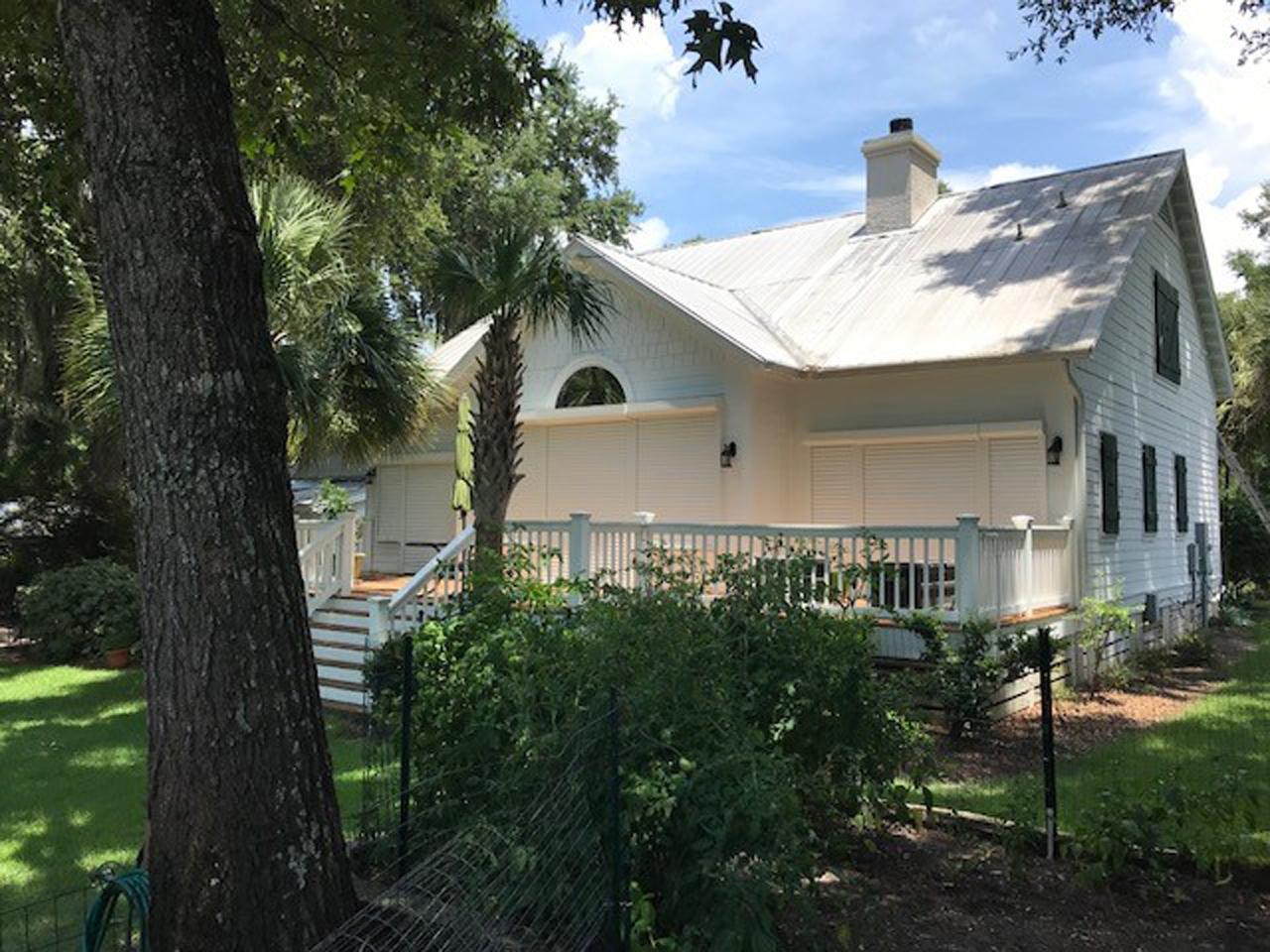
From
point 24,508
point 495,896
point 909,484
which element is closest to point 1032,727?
point 909,484

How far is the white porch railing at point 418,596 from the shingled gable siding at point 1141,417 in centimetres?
794

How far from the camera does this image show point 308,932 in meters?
3.11

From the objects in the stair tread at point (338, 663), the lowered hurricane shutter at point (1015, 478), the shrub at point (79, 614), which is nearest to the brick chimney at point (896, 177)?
the lowered hurricane shutter at point (1015, 478)

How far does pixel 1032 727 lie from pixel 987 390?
4.72 metres

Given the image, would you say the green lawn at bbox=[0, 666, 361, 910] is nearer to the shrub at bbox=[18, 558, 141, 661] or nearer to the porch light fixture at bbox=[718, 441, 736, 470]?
the shrub at bbox=[18, 558, 141, 661]

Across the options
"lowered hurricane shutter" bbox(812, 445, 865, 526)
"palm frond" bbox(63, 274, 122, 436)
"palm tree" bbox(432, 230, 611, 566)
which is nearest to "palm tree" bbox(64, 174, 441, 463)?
"palm frond" bbox(63, 274, 122, 436)

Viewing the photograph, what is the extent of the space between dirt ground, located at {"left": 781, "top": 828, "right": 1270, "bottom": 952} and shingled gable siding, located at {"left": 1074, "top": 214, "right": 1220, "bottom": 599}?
833 cm

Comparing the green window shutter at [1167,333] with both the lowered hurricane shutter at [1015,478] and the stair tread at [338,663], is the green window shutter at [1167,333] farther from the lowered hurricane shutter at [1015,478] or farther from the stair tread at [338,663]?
the stair tread at [338,663]

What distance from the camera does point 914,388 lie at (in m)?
13.0

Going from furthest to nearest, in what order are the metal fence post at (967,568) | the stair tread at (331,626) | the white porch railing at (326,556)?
1. the white porch railing at (326,556)
2. the stair tread at (331,626)
3. the metal fence post at (967,568)

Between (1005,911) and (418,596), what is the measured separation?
27.3 feet

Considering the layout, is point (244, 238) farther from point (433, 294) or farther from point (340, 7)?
point (433, 294)

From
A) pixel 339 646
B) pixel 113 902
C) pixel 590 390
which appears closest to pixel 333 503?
pixel 339 646

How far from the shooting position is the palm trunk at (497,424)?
409 inches
